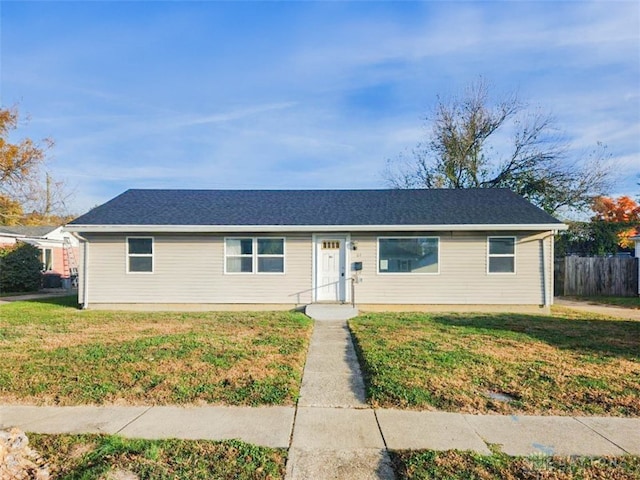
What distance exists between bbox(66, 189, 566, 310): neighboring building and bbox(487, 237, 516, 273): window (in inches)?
1.2

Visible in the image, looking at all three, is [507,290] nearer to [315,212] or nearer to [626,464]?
[315,212]

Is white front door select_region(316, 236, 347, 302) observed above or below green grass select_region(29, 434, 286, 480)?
above

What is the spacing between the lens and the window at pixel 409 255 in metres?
11.6

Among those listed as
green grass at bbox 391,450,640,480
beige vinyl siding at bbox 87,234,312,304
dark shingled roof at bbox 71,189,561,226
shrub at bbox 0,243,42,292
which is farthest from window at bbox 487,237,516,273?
shrub at bbox 0,243,42,292

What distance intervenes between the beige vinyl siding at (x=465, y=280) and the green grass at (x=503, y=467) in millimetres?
8307

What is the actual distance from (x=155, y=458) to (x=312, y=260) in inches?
344

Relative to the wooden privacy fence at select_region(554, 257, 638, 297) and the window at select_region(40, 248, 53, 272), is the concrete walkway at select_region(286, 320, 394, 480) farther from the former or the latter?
the window at select_region(40, 248, 53, 272)

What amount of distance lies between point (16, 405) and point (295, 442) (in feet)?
10.7

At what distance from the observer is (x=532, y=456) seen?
3244 millimetres

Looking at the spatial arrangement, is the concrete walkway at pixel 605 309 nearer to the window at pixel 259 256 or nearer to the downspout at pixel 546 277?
the downspout at pixel 546 277

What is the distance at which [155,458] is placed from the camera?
311 centimetres

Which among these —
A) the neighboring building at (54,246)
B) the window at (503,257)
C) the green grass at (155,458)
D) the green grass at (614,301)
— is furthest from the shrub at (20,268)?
the green grass at (614,301)

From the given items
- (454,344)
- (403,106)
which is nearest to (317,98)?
(403,106)

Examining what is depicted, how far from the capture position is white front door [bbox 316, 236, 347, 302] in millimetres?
11711
